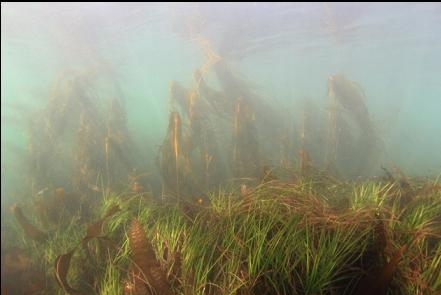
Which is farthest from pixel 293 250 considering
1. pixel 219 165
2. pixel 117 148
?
pixel 117 148

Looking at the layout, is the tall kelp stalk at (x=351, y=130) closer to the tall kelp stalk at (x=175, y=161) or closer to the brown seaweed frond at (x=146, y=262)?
the tall kelp stalk at (x=175, y=161)

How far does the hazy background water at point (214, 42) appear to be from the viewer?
54.4ft

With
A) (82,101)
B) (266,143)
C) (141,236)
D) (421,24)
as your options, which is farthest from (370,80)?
(141,236)

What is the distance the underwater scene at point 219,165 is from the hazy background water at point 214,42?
0.63ft

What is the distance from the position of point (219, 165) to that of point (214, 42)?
52.4 feet

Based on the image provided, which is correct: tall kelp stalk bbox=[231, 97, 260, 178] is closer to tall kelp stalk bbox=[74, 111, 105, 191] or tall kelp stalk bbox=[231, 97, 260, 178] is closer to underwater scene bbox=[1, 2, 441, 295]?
underwater scene bbox=[1, 2, 441, 295]

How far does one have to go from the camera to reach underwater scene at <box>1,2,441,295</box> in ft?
10.1

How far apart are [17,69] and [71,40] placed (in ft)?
55.8

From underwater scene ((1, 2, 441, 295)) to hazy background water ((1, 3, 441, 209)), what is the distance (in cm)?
19

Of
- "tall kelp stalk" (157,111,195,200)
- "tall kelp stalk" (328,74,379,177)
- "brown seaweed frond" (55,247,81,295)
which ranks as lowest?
"tall kelp stalk" (328,74,379,177)

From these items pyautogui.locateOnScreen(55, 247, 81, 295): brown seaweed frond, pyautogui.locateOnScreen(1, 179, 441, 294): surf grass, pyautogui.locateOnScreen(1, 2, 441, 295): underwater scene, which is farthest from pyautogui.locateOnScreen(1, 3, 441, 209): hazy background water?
pyautogui.locateOnScreen(55, 247, 81, 295): brown seaweed frond

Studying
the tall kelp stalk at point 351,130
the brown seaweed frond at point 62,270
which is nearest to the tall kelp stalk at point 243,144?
the tall kelp stalk at point 351,130

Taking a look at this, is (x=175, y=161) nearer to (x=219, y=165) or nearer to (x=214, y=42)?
(x=219, y=165)

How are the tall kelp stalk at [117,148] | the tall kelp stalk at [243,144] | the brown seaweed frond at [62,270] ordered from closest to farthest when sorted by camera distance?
1. the brown seaweed frond at [62,270]
2. the tall kelp stalk at [243,144]
3. the tall kelp stalk at [117,148]
